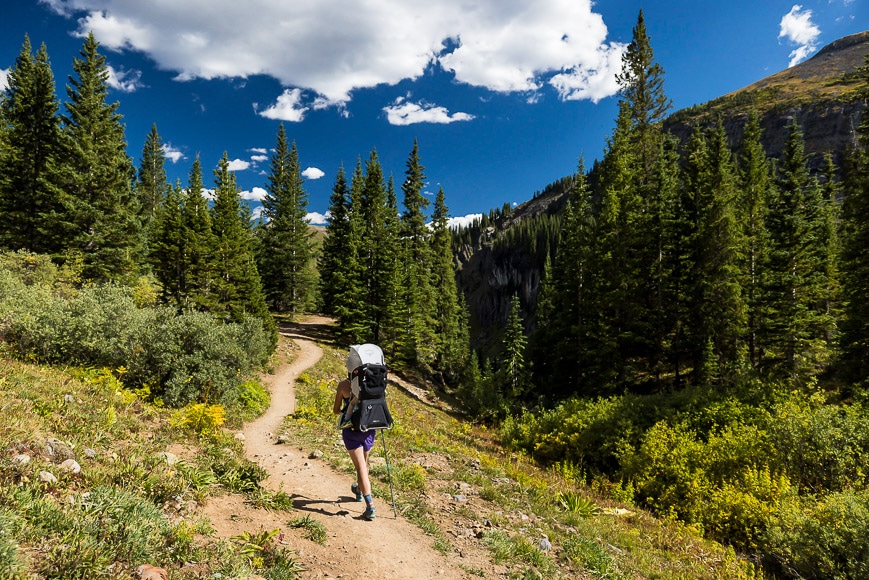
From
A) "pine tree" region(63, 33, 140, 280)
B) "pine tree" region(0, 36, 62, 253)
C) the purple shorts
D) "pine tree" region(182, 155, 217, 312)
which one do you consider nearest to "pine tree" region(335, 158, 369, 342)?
"pine tree" region(182, 155, 217, 312)

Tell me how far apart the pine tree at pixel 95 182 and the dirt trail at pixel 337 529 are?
2627cm

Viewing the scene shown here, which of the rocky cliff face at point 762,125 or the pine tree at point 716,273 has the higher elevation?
the rocky cliff face at point 762,125

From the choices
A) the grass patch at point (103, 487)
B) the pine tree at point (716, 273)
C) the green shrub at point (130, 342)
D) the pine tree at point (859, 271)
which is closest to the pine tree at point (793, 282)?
the pine tree at point (716, 273)

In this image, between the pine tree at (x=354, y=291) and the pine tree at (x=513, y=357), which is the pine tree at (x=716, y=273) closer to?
the pine tree at (x=513, y=357)

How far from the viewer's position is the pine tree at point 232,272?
2450 cm

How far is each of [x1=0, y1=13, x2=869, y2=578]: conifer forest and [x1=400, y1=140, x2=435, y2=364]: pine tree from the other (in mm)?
406

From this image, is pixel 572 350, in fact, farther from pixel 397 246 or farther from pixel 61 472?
pixel 61 472

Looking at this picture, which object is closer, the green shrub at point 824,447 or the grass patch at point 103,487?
the grass patch at point 103,487

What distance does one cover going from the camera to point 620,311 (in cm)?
2423

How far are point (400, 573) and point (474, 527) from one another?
232cm

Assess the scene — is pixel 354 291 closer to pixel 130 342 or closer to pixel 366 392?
pixel 130 342

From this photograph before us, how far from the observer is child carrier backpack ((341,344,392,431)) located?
20.0ft

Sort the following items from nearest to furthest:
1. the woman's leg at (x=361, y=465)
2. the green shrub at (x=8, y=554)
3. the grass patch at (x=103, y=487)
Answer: the green shrub at (x=8, y=554) < the grass patch at (x=103, y=487) < the woman's leg at (x=361, y=465)

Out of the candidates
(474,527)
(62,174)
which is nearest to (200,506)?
(474,527)
